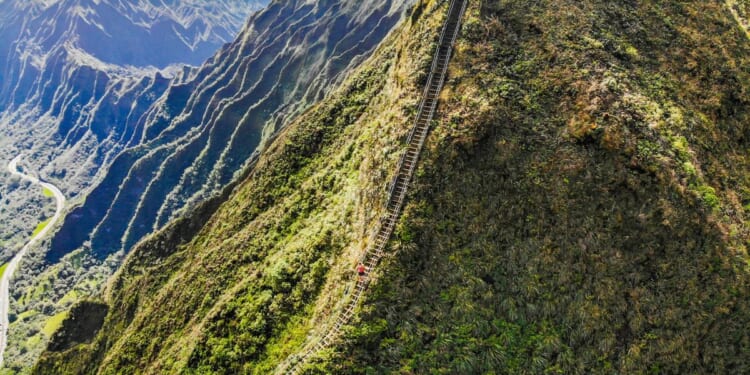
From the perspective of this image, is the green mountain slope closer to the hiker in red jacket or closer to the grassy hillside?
the grassy hillside

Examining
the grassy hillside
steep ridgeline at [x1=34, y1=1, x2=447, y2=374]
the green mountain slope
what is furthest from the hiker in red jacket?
the grassy hillside

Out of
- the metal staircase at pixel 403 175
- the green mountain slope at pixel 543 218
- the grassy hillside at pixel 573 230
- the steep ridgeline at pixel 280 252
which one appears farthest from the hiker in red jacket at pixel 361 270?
the grassy hillside at pixel 573 230

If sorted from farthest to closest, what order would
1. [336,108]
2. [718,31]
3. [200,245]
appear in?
1. [200,245]
2. [336,108]
3. [718,31]

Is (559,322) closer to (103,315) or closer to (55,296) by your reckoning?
(103,315)

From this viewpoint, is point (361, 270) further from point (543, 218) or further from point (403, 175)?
point (543, 218)

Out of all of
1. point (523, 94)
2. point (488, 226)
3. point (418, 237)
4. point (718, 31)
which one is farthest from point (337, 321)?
point (718, 31)

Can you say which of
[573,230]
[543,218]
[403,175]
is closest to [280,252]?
[403,175]
